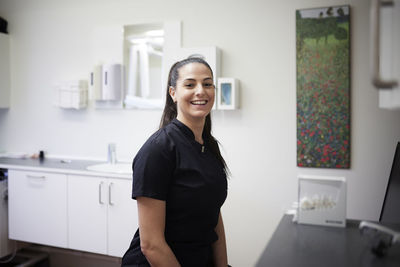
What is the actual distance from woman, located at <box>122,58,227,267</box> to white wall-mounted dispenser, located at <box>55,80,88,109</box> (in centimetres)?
183

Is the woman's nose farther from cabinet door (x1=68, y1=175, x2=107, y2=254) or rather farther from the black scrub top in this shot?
cabinet door (x1=68, y1=175, x2=107, y2=254)

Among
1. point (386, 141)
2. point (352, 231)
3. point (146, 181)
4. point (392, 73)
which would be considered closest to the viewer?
point (392, 73)

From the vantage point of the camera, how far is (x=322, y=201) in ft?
5.34

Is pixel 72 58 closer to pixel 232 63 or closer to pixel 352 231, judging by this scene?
pixel 232 63

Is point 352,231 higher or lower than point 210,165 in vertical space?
lower

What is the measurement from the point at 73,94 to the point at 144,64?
0.71 metres

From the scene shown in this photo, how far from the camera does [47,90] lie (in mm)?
3555

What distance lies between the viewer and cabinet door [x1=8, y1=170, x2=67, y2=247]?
293 centimetres

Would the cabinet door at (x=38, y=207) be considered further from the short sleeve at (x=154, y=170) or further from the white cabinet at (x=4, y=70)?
the short sleeve at (x=154, y=170)

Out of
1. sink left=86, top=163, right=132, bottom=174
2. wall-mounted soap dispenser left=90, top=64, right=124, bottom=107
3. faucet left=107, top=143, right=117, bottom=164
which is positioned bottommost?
sink left=86, top=163, right=132, bottom=174

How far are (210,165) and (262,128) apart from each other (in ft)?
4.10

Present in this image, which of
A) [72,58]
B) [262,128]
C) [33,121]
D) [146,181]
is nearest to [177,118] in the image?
[146,181]

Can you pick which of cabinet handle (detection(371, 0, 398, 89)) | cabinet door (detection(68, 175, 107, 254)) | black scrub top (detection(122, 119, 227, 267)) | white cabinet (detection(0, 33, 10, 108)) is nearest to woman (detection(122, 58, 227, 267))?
black scrub top (detection(122, 119, 227, 267))

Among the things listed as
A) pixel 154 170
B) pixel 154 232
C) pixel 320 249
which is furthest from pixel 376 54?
pixel 154 232
